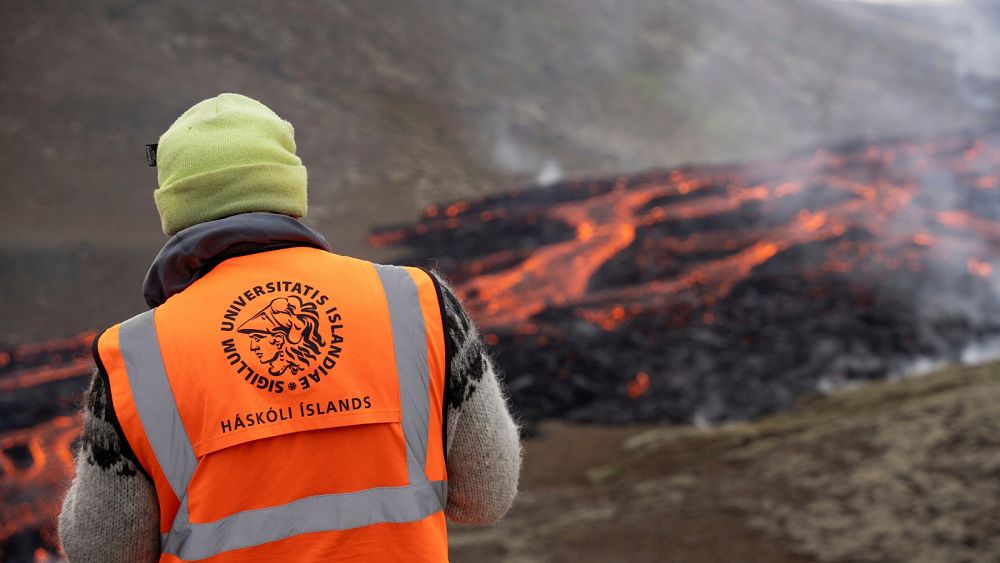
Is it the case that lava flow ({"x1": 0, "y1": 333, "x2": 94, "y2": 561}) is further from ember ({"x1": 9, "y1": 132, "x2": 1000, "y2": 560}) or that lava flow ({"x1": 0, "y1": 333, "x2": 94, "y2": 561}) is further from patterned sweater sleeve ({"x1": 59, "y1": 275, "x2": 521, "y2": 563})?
patterned sweater sleeve ({"x1": 59, "y1": 275, "x2": 521, "y2": 563})

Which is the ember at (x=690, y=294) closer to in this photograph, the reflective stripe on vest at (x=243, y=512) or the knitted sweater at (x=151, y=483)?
the knitted sweater at (x=151, y=483)

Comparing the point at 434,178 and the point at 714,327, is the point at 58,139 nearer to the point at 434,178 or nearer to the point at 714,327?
the point at 434,178

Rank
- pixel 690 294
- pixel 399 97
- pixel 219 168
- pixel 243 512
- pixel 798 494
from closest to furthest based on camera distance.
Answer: pixel 243 512
pixel 219 168
pixel 798 494
pixel 690 294
pixel 399 97

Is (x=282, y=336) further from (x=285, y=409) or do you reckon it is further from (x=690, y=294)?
(x=690, y=294)

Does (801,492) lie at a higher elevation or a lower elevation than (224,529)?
lower

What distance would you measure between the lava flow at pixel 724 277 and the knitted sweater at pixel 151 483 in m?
7.64

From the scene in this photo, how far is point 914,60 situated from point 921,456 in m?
37.4

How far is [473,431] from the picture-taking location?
1.71 meters

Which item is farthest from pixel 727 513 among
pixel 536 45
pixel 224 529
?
pixel 536 45

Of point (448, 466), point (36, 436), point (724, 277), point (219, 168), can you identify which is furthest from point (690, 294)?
point (219, 168)

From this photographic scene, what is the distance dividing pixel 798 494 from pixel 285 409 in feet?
17.3

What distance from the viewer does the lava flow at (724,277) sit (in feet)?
35.1

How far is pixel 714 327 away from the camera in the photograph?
12.1 metres

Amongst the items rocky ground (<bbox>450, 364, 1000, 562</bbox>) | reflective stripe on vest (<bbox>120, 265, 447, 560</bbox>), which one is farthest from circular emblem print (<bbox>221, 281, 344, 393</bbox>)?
rocky ground (<bbox>450, 364, 1000, 562</bbox>)
